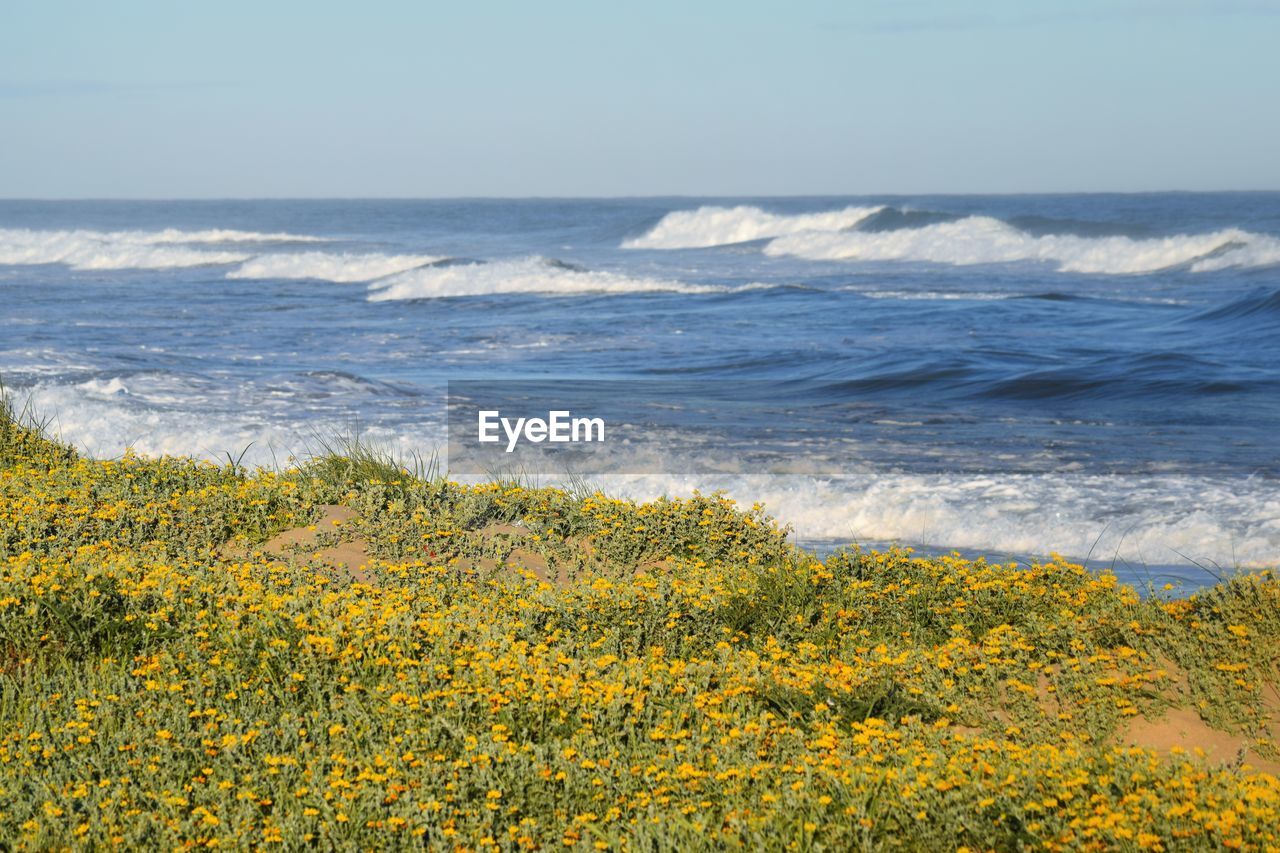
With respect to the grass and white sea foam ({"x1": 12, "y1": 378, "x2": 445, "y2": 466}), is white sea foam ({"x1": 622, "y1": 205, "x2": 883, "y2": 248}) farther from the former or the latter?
the grass

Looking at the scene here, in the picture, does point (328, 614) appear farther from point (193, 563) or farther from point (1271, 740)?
point (1271, 740)

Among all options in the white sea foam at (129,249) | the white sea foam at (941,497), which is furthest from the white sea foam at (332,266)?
the white sea foam at (941,497)

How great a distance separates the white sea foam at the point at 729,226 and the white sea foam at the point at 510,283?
89.0ft

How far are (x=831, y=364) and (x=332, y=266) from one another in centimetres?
3073

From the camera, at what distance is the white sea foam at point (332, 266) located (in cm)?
4591

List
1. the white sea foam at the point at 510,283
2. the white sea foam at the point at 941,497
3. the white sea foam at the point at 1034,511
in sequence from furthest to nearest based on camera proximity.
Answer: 1. the white sea foam at the point at 510,283
2. the white sea foam at the point at 941,497
3. the white sea foam at the point at 1034,511

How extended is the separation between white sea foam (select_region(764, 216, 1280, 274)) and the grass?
40620mm

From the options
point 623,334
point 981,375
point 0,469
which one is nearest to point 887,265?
point 623,334

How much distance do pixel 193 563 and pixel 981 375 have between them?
595 inches

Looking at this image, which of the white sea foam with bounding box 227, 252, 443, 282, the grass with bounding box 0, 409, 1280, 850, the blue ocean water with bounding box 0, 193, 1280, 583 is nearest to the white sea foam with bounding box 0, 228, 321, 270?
the blue ocean water with bounding box 0, 193, 1280, 583

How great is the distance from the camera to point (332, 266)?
157ft

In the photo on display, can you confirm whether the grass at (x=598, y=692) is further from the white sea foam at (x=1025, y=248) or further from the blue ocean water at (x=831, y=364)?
the white sea foam at (x=1025, y=248)

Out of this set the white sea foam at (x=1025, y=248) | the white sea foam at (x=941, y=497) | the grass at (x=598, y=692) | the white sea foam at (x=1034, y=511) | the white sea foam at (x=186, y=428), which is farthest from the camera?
the white sea foam at (x=1025, y=248)

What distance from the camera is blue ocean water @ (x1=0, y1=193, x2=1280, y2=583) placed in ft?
37.7
